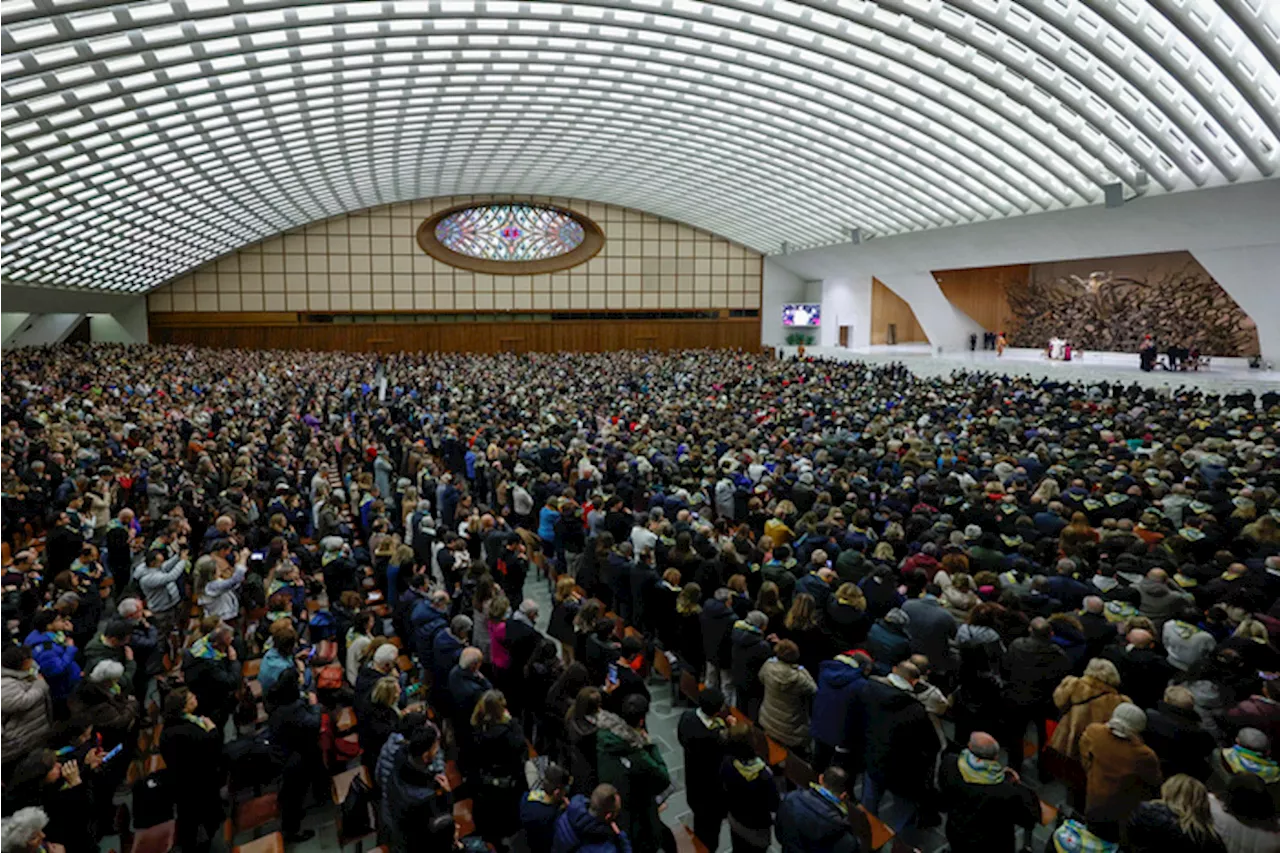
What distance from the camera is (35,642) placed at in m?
5.98

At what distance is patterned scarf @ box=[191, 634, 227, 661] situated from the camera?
5.87 metres

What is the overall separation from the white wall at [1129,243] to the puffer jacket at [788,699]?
73.1ft

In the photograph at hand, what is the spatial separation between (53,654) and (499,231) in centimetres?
4591

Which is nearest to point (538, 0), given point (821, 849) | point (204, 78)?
point (204, 78)

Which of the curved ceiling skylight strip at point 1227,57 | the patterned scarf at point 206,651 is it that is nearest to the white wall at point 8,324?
the patterned scarf at point 206,651

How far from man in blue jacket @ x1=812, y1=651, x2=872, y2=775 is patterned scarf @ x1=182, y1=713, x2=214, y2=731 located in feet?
13.7

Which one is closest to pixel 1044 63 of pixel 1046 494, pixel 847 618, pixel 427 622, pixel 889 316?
pixel 1046 494

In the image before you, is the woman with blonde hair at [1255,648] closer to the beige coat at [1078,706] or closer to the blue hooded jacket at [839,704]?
the beige coat at [1078,706]

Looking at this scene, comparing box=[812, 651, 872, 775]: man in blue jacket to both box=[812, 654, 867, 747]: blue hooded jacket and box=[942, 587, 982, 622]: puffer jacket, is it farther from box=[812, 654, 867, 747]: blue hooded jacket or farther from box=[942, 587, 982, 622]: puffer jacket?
box=[942, 587, 982, 622]: puffer jacket

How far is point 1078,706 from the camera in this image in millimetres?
5180

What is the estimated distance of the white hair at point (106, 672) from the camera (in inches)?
206

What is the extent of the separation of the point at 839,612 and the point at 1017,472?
6808 mm

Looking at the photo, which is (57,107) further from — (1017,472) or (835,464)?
(1017,472)

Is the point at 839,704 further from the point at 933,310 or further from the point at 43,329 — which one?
the point at 43,329
